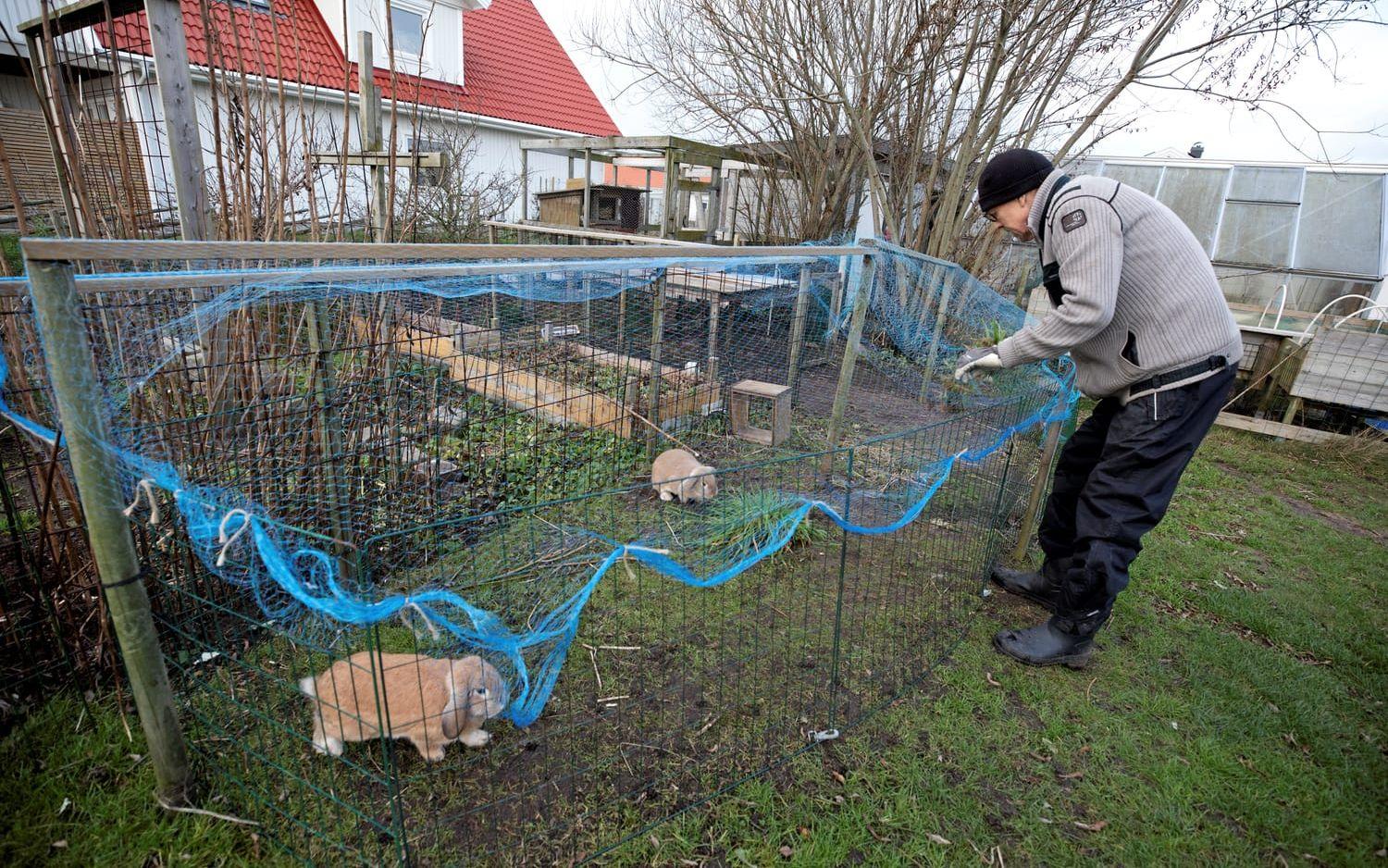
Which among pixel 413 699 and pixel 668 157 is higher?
pixel 668 157

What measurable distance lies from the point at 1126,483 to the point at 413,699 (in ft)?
8.75

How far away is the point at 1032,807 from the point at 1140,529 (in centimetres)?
115

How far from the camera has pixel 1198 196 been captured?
30.7 feet

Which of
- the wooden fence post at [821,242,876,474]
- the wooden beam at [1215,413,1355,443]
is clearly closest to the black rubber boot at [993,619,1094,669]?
the wooden fence post at [821,242,876,474]

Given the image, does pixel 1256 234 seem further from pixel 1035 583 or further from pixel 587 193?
pixel 587 193

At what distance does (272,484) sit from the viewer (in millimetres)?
2719

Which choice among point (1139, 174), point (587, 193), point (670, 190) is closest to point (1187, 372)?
point (670, 190)

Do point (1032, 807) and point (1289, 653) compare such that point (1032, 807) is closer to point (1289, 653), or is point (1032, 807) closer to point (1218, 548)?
point (1289, 653)

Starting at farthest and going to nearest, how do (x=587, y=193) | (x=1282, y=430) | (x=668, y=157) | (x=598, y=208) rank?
1. (x=598, y=208)
2. (x=587, y=193)
3. (x=1282, y=430)
4. (x=668, y=157)

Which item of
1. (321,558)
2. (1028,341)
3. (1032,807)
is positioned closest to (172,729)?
(321,558)

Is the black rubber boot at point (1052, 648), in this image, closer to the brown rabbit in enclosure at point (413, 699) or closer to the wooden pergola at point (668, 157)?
the brown rabbit in enclosure at point (413, 699)

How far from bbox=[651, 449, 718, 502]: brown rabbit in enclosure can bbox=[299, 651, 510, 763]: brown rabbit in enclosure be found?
6.77 feet

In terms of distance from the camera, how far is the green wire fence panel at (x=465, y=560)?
74.2 inches

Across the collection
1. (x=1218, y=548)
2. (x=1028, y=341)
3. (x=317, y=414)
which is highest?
(x=1028, y=341)
